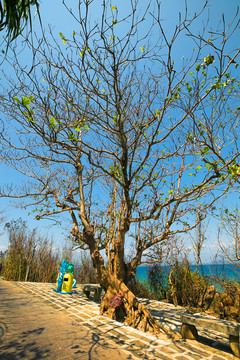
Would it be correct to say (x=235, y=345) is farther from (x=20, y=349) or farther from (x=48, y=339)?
(x=20, y=349)

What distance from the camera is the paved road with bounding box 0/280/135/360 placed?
2.70 m

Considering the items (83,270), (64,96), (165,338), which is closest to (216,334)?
(165,338)

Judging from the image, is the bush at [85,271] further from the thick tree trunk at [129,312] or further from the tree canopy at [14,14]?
the tree canopy at [14,14]

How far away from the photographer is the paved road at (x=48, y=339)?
2697mm

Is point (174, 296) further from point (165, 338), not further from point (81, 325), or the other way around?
point (81, 325)

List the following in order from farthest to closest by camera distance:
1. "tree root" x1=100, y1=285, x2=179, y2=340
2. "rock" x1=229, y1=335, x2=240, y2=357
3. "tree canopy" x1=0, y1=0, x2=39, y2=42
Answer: "tree root" x1=100, y1=285, x2=179, y2=340
"rock" x1=229, y1=335, x2=240, y2=357
"tree canopy" x1=0, y1=0, x2=39, y2=42

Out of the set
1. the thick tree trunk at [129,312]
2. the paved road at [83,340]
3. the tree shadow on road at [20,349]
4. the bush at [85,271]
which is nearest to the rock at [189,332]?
the paved road at [83,340]

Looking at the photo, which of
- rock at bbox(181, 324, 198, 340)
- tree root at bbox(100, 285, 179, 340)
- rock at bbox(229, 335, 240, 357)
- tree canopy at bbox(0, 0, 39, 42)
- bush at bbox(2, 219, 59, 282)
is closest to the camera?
tree canopy at bbox(0, 0, 39, 42)

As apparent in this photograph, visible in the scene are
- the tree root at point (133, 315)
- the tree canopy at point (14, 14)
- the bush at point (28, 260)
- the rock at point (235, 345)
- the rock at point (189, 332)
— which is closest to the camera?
the tree canopy at point (14, 14)

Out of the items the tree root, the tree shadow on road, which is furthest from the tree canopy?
the tree root

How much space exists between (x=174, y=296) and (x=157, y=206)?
3502 millimetres

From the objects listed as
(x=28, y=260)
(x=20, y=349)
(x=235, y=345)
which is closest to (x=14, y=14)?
(x=20, y=349)

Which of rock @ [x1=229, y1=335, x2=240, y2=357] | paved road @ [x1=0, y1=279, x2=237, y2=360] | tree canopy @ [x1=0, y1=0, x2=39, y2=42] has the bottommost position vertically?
paved road @ [x1=0, y1=279, x2=237, y2=360]

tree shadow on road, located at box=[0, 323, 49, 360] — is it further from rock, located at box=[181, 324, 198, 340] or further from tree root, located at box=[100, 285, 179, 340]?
rock, located at box=[181, 324, 198, 340]
